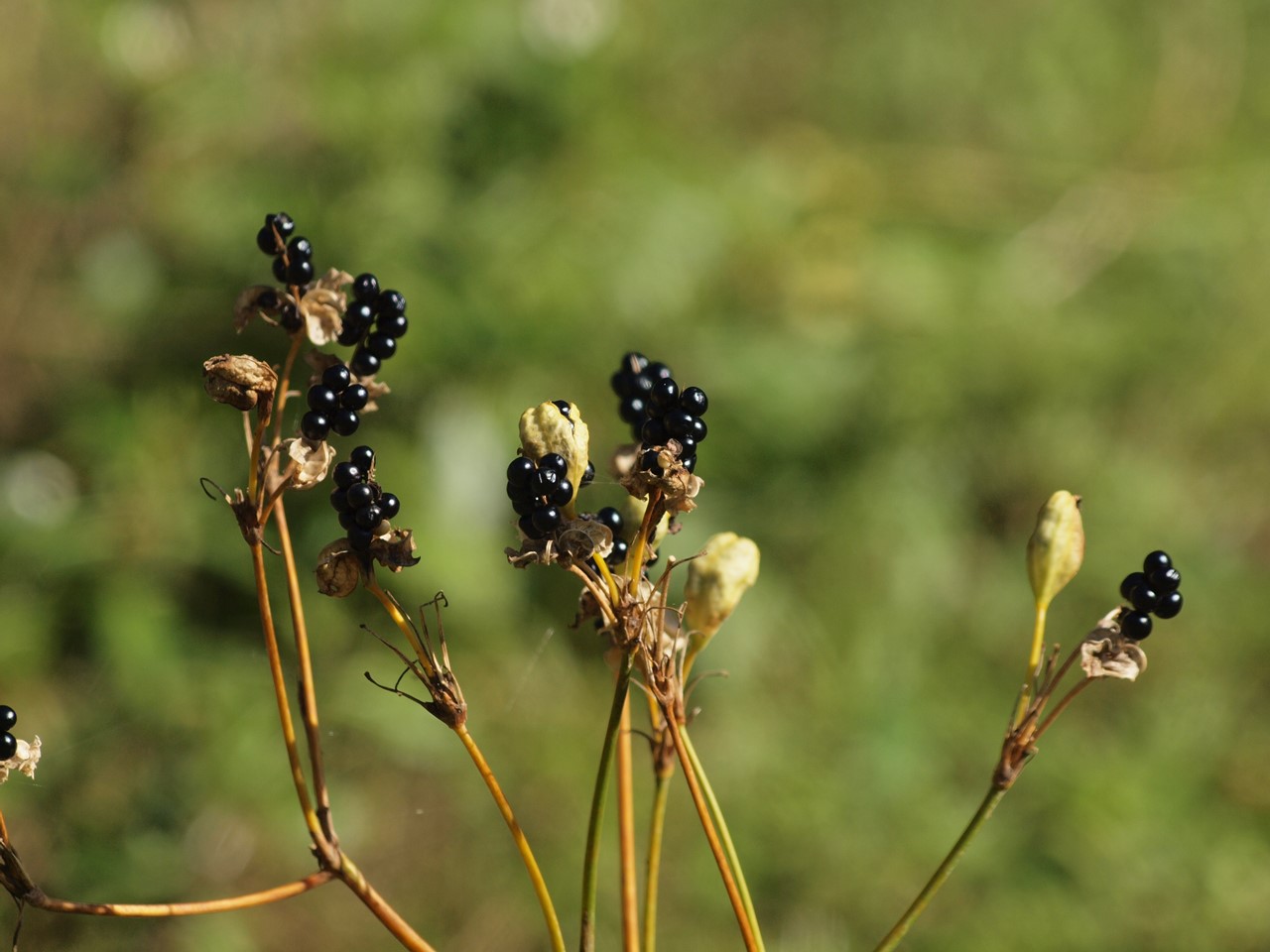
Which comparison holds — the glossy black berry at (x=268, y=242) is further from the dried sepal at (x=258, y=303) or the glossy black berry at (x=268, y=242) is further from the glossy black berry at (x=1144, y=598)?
the glossy black berry at (x=1144, y=598)

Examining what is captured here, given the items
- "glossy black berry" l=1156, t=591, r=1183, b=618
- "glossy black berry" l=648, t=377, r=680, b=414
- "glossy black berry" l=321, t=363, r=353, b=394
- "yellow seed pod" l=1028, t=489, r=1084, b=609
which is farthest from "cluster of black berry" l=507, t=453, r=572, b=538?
"glossy black berry" l=1156, t=591, r=1183, b=618

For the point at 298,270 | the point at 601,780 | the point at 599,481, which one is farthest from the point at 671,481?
the point at 599,481

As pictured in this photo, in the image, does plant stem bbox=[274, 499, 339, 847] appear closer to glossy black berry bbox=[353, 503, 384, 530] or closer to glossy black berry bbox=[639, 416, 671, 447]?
glossy black berry bbox=[353, 503, 384, 530]

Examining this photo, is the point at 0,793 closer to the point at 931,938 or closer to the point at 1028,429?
the point at 931,938

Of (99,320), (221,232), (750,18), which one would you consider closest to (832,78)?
(750,18)

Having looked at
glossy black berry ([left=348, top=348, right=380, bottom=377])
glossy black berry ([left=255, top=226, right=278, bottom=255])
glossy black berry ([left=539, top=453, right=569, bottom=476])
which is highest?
glossy black berry ([left=255, top=226, right=278, bottom=255])

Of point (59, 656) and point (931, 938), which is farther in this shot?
point (59, 656)

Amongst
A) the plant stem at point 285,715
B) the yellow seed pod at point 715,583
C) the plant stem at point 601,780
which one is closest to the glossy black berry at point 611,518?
the yellow seed pod at point 715,583
